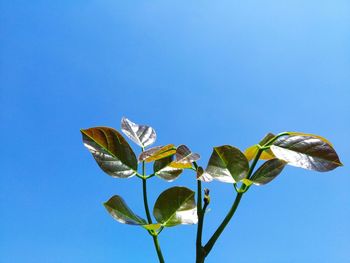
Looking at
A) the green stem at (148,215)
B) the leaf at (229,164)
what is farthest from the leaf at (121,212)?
the leaf at (229,164)

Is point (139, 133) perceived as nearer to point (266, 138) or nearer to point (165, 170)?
point (165, 170)

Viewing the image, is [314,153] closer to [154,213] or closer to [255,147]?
[255,147]

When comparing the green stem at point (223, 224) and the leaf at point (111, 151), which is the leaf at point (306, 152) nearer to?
the green stem at point (223, 224)

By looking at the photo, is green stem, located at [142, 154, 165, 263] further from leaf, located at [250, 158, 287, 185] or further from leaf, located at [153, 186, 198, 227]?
leaf, located at [250, 158, 287, 185]

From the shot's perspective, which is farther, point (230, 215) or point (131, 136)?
point (131, 136)

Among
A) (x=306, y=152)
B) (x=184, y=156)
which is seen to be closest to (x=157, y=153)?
(x=184, y=156)

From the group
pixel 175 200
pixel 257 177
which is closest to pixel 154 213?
pixel 175 200

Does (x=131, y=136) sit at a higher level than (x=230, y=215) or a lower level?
higher
